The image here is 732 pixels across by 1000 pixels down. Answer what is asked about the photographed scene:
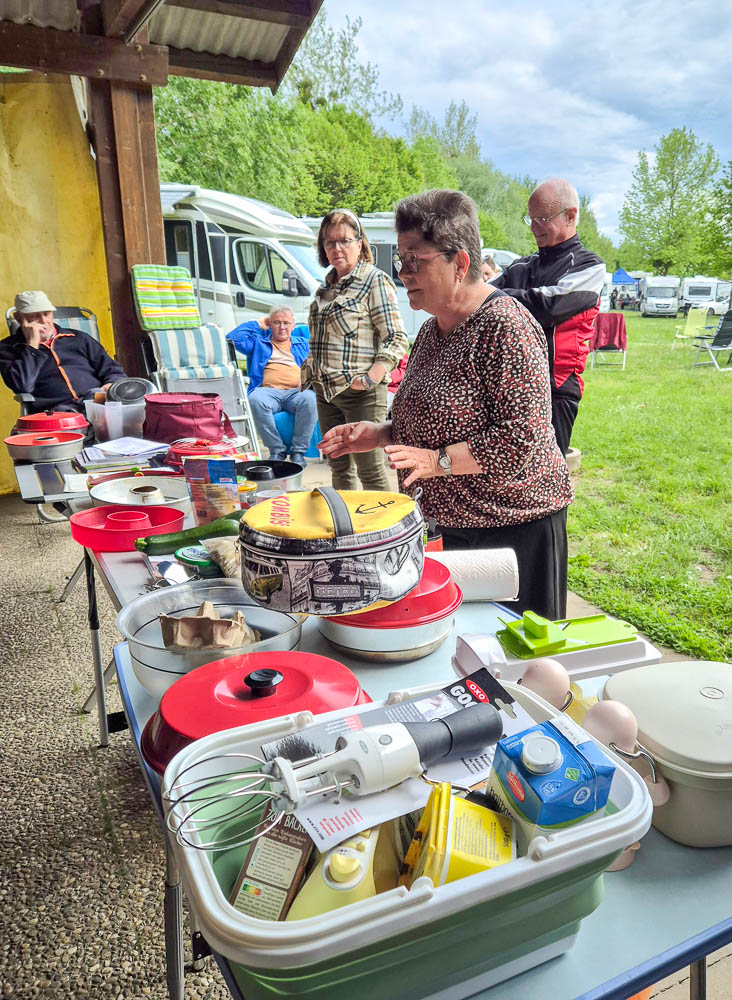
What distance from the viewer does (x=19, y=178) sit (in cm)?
484

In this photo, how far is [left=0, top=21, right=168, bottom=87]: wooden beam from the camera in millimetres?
4203

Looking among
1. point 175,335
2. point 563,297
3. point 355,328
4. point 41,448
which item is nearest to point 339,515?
point 41,448

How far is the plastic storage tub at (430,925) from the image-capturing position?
515 millimetres

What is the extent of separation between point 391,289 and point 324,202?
80.3 ft

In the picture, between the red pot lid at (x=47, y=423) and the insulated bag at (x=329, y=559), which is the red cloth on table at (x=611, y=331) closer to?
the red pot lid at (x=47, y=423)

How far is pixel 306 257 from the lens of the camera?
10453 mm

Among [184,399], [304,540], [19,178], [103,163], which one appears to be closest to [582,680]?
[304,540]

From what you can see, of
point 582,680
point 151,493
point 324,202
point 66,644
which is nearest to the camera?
point 582,680

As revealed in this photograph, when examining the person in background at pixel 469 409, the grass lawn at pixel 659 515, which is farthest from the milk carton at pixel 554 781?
the grass lawn at pixel 659 515

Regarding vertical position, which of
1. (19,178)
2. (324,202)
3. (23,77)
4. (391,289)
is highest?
(324,202)

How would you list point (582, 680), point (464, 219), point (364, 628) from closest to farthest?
point (582, 680)
point (364, 628)
point (464, 219)

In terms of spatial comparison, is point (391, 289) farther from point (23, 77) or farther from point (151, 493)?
point (23, 77)

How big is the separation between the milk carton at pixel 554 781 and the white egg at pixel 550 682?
22cm

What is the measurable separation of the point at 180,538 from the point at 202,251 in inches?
389
